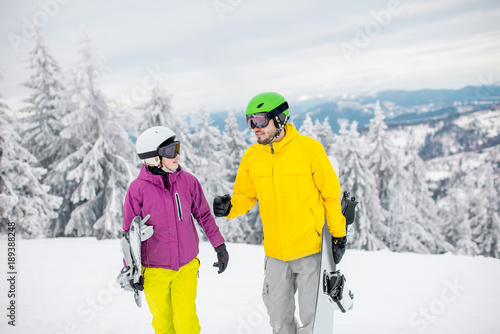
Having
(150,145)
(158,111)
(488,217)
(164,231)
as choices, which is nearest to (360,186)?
(158,111)

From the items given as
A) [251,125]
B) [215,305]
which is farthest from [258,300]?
[251,125]

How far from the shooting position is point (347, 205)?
11.2 feet

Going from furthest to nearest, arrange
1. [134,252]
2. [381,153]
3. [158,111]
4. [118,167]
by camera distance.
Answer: [381,153] → [158,111] → [118,167] → [134,252]

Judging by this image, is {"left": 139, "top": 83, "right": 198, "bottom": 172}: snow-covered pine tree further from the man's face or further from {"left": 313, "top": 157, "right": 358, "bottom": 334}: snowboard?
{"left": 313, "top": 157, "right": 358, "bottom": 334}: snowboard

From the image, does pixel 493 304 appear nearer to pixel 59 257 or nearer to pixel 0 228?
pixel 59 257

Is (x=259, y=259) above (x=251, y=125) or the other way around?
the other way around

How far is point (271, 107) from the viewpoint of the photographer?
10.0ft

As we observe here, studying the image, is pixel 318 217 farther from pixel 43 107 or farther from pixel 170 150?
pixel 43 107

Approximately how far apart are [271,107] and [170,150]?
3.90ft

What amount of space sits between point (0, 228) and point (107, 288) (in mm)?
10471

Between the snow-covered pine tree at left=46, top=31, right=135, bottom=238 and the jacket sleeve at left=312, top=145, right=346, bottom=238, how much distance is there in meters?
13.2

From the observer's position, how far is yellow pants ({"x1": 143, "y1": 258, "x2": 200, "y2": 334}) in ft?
10.4

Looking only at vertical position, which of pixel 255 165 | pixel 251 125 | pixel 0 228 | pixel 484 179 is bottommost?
pixel 484 179

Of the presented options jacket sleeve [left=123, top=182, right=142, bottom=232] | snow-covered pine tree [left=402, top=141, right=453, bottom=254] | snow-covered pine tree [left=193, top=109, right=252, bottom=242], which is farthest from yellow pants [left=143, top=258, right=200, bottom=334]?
snow-covered pine tree [left=402, top=141, right=453, bottom=254]
